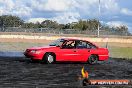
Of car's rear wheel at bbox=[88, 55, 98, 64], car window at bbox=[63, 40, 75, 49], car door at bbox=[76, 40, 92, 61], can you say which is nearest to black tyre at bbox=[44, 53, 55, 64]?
car window at bbox=[63, 40, 75, 49]

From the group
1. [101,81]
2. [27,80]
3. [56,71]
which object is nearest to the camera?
[101,81]

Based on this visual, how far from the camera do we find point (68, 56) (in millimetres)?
24219

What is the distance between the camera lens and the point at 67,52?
79.4 ft

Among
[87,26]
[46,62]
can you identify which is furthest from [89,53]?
[87,26]

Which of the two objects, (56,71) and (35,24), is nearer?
(56,71)

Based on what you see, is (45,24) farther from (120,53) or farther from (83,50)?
(83,50)

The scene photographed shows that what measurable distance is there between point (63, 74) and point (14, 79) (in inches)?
127

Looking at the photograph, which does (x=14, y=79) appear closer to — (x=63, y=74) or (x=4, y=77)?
(x=4, y=77)

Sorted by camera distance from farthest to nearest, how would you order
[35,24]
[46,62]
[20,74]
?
[35,24]
[46,62]
[20,74]

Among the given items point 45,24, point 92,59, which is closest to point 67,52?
point 92,59

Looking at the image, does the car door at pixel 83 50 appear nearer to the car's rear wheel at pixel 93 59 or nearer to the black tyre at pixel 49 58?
the car's rear wheel at pixel 93 59

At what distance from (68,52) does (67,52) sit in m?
0.06

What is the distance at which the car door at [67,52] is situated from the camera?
23984mm

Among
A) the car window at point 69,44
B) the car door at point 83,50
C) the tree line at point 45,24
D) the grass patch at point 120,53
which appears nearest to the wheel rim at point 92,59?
the car door at point 83,50
